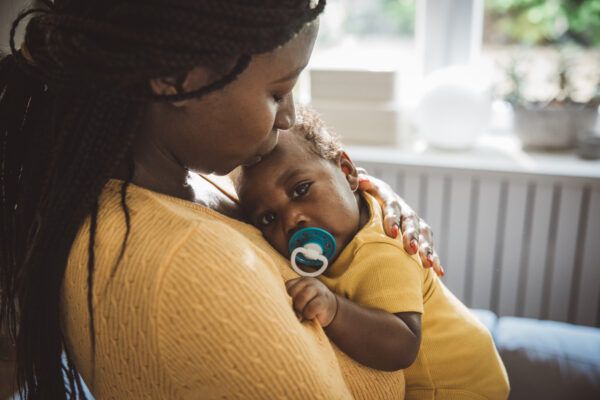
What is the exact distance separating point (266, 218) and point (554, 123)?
146cm

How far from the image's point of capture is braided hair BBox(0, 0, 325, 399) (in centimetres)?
68

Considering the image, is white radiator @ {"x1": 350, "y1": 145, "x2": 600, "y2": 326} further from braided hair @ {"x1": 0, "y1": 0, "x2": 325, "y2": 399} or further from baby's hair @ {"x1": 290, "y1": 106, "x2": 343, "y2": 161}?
braided hair @ {"x1": 0, "y1": 0, "x2": 325, "y2": 399}

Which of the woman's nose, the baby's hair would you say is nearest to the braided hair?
the woman's nose

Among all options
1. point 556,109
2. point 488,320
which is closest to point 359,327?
point 488,320

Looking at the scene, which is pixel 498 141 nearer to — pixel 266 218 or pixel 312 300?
pixel 266 218

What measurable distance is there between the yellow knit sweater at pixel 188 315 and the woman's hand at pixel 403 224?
0.37 meters

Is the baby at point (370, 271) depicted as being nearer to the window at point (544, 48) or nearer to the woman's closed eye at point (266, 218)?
the woman's closed eye at point (266, 218)

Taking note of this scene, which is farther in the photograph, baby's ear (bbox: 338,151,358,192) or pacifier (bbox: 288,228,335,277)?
baby's ear (bbox: 338,151,358,192)

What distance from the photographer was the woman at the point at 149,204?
66cm

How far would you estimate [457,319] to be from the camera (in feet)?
3.67

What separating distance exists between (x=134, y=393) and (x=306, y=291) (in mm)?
259

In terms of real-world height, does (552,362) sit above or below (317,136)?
below

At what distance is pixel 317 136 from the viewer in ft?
3.76

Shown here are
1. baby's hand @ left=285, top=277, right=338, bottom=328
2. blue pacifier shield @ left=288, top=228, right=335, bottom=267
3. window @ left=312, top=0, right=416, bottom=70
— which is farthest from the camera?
window @ left=312, top=0, right=416, bottom=70
